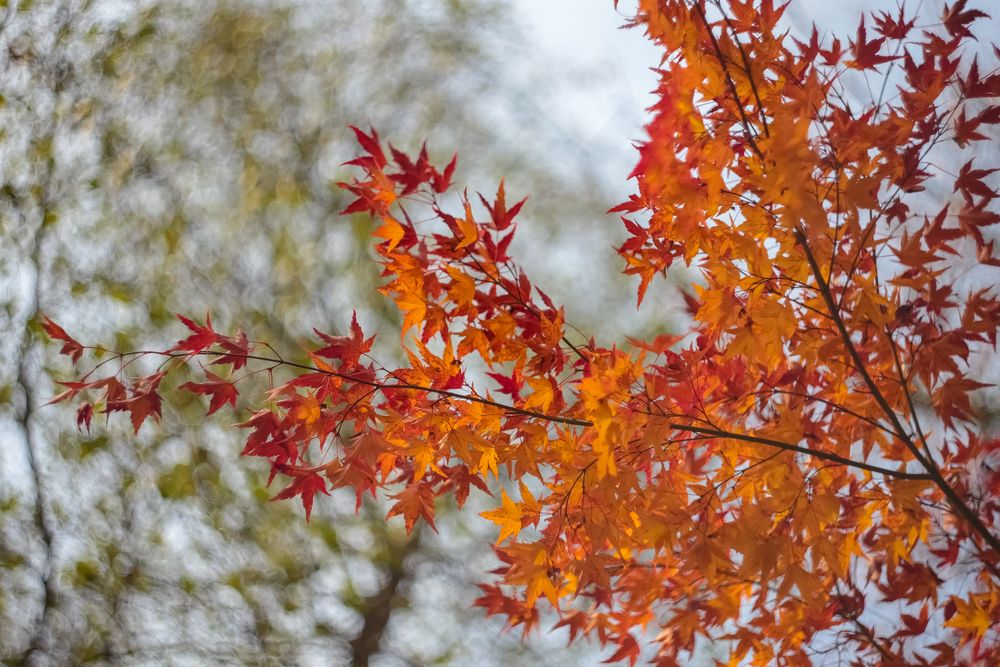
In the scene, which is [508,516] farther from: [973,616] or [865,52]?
[865,52]

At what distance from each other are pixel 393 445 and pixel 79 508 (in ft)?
6.60

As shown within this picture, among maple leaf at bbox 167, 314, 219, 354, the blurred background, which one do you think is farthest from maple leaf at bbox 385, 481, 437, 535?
the blurred background

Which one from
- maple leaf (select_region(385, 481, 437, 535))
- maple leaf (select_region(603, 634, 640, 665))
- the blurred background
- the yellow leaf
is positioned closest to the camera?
the yellow leaf

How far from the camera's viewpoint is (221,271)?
2742mm

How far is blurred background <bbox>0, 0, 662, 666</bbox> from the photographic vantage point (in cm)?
245

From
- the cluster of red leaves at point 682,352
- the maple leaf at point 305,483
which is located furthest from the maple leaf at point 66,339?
the maple leaf at point 305,483

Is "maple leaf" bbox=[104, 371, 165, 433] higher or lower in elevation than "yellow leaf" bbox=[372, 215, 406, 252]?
lower

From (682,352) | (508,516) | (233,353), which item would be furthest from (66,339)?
(682,352)

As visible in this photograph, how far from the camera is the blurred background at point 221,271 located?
8.04 feet

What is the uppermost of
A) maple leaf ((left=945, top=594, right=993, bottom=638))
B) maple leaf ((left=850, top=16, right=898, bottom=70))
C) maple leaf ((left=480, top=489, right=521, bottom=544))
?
maple leaf ((left=850, top=16, right=898, bottom=70))

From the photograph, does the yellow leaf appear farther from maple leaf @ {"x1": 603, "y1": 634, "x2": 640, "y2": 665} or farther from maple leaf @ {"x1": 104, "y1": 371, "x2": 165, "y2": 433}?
maple leaf @ {"x1": 603, "y1": 634, "x2": 640, "y2": 665}

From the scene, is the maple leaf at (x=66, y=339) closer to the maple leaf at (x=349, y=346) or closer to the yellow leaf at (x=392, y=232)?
the maple leaf at (x=349, y=346)

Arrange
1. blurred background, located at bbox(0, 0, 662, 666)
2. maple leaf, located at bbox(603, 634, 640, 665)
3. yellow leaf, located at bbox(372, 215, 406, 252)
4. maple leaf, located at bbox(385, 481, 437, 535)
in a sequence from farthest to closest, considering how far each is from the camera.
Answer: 1. blurred background, located at bbox(0, 0, 662, 666)
2. maple leaf, located at bbox(603, 634, 640, 665)
3. maple leaf, located at bbox(385, 481, 437, 535)
4. yellow leaf, located at bbox(372, 215, 406, 252)

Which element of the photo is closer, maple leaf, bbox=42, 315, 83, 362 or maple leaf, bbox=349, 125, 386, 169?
maple leaf, bbox=349, 125, 386, 169
